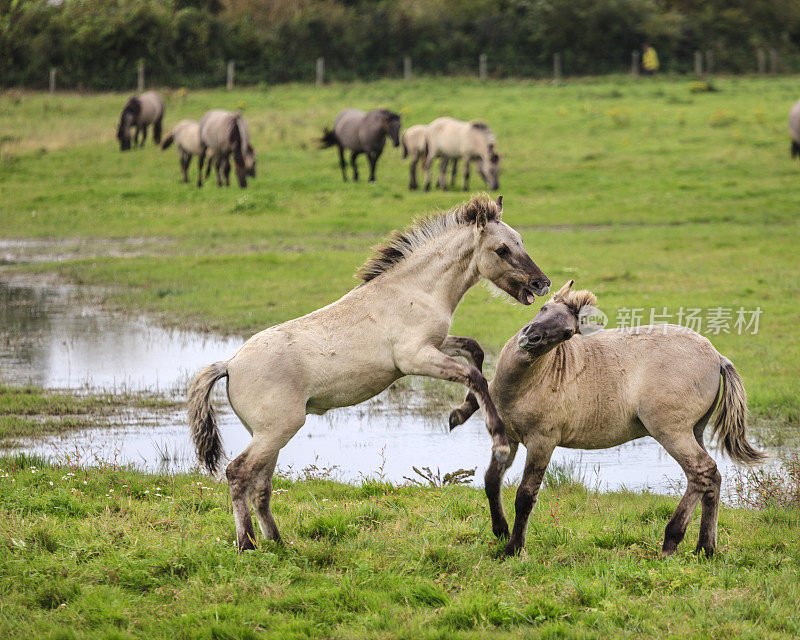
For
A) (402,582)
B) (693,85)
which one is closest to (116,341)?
(402,582)

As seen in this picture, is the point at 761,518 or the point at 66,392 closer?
the point at 761,518

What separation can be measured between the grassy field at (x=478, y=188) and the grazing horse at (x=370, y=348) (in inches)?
182

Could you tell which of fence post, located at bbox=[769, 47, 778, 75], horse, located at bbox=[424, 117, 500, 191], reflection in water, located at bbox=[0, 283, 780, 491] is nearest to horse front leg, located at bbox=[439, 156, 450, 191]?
horse, located at bbox=[424, 117, 500, 191]

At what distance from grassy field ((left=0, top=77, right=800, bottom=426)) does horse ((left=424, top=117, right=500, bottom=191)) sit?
695 millimetres

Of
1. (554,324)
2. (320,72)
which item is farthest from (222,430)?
(320,72)

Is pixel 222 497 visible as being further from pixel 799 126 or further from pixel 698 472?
pixel 799 126

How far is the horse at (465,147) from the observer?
76.7 feet

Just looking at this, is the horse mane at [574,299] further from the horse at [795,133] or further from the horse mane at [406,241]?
the horse at [795,133]

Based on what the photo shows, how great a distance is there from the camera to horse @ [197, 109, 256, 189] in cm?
2378

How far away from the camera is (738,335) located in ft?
40.1

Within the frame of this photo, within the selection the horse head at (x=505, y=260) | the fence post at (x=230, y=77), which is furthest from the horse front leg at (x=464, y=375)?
the fence post at (x=230, y=77)

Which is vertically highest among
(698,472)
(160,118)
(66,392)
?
(160,118)

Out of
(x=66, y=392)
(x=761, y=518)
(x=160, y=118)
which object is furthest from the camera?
(x=160, y=118)

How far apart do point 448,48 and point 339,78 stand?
19.0 ft
